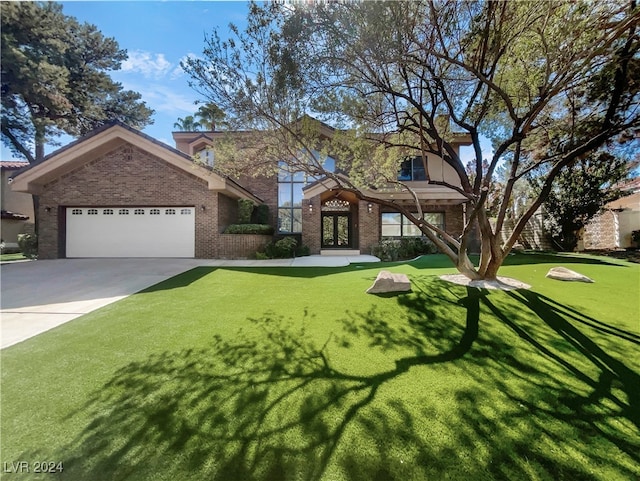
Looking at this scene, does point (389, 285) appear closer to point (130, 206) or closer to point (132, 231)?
point (132, 231)

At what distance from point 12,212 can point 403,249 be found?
1267 inches

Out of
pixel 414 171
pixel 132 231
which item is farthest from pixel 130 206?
pixel 414 171

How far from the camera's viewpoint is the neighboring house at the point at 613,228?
1778cm

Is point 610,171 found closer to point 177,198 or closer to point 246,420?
point 246,420

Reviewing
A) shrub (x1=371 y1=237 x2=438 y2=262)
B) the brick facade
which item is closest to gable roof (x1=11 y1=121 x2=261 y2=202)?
the brick facade

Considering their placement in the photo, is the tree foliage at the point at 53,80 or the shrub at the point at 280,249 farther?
the tree foliage at the point at 53,80

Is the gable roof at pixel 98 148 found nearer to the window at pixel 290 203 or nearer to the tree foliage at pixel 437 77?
the window at pixel 290 203

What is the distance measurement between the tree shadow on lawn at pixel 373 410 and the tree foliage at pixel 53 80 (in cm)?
2207

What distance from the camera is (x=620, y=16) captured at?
20.0 ft

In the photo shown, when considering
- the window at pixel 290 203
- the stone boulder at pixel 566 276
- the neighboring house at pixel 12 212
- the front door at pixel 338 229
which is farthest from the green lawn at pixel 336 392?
the neighboring house at pixel 12 212

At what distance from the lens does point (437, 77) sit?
6840 mm

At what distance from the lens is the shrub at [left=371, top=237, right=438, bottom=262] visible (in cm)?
1525

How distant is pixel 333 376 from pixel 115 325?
4460 millimetres

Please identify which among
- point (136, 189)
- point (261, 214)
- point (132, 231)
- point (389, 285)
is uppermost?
point (136, 189)
